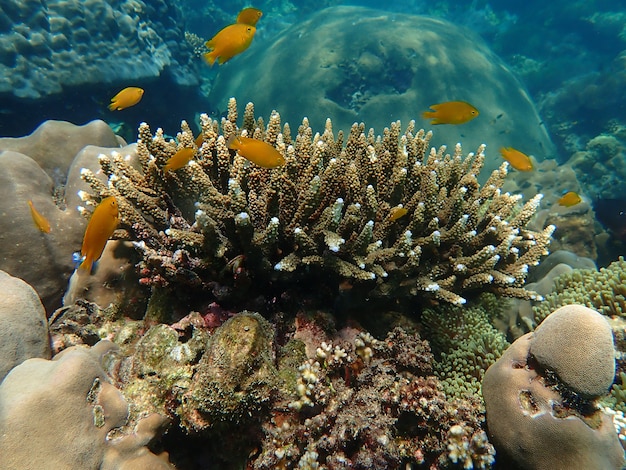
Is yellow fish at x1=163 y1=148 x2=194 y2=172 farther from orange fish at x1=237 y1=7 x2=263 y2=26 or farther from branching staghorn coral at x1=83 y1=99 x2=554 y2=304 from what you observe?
orange fish at x1=237 y1=7 x2=263 y2=26

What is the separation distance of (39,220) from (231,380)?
9.53 feet

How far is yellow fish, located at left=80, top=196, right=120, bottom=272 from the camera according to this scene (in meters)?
2.32

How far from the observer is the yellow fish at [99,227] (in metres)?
2.32

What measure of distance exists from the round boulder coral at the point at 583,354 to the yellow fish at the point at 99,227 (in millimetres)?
3250

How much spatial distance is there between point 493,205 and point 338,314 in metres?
2.12

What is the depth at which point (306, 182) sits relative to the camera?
9.64 ft

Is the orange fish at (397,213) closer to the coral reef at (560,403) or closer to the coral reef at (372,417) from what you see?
the coral reef at (372,417)

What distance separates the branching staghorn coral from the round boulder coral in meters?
0.77

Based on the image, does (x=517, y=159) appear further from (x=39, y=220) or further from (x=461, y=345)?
(x=39, y=220)

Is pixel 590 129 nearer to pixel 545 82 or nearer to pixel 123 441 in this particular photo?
pixel 545 82

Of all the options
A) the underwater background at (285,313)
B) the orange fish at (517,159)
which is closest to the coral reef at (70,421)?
the underwater background at (285,313)

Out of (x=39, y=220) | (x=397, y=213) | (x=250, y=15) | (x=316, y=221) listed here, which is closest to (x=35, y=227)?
(x=39, y=220)

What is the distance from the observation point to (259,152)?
258cm

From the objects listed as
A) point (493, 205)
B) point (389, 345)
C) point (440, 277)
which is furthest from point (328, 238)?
point (493, 205)
